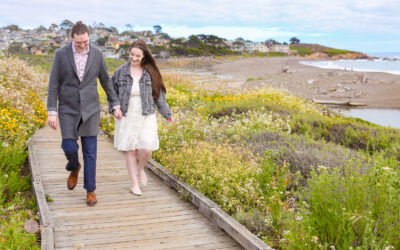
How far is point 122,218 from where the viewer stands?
16.1ft

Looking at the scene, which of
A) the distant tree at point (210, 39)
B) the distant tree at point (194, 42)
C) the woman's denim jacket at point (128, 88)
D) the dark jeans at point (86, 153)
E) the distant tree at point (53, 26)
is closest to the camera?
the dark jeans at point (86, 153)

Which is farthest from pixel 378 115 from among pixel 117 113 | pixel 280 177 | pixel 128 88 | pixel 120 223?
pixel 120 223

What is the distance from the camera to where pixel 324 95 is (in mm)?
29719

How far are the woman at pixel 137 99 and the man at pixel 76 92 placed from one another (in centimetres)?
46

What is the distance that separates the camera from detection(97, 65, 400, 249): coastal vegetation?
3596mm

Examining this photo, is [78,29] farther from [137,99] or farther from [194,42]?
[194,42]

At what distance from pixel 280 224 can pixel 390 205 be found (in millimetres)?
1269

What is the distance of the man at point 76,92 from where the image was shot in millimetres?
4898

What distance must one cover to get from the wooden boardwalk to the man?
0.69 m

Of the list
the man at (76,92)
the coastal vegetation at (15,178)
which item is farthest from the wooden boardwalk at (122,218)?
the man at (76,92)

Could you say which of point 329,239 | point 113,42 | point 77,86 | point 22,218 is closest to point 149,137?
point 77,86

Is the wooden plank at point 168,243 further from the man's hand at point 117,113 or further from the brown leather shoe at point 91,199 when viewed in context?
the man's hand at point 117,113

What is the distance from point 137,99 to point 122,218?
1.73m

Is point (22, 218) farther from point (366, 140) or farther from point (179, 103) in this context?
point (179, 103)
